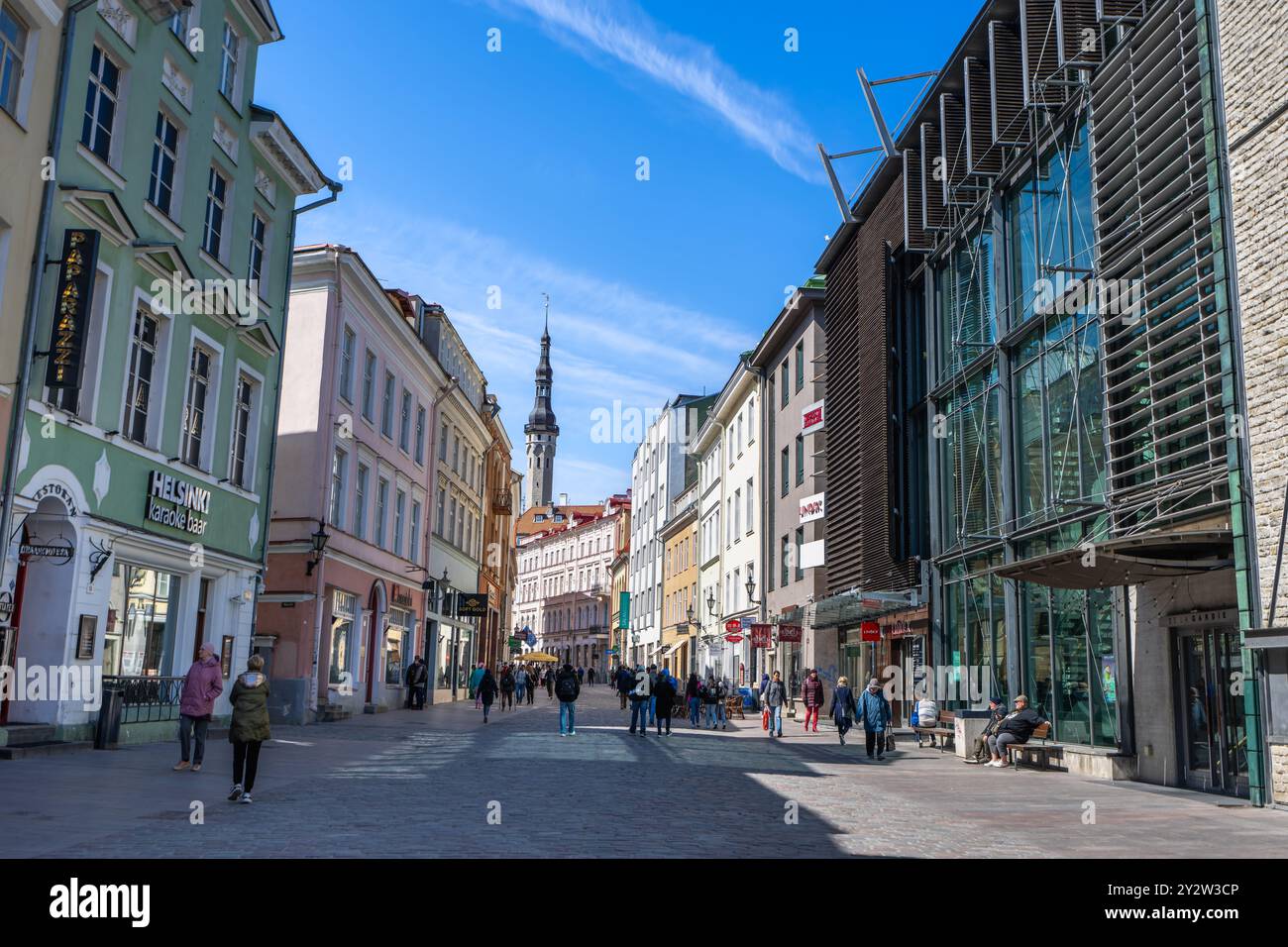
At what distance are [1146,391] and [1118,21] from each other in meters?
6.12

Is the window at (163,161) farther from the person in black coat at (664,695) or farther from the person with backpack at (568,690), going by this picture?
the person in black coat at (664,695)

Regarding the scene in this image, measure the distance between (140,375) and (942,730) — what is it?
16674 mm

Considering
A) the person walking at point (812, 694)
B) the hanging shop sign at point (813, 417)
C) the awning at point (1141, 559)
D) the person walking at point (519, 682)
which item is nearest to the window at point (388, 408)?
the hanging shop sign at point (813, 417)

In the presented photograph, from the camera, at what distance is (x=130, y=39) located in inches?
731

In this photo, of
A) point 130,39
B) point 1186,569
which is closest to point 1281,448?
point 1186,569

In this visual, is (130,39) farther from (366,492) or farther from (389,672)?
(389,672)

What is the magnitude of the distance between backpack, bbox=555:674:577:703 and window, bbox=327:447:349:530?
8357mm

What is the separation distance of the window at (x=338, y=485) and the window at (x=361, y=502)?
1.06m

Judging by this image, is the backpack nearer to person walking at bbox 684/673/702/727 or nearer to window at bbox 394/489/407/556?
person walking at bbox 684/673/702/727

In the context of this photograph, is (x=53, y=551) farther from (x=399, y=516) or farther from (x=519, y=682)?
(x=519, y=682)

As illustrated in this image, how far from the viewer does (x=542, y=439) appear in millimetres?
162750

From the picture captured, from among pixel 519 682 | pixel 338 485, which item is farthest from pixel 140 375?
pixel 519 682
